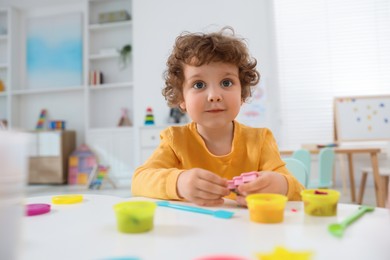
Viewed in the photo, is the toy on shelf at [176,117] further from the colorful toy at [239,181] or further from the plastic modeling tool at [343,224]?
the plastic modeling tool at [343,224]

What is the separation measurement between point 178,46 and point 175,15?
3.17 m

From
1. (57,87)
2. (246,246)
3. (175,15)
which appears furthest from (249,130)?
(57,87)

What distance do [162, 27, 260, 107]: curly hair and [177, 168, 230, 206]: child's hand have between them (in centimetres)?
42

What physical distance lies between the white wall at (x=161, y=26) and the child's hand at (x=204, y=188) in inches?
132

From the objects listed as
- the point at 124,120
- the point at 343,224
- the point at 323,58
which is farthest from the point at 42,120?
the point at 343,224

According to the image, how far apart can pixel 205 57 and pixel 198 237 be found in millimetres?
650

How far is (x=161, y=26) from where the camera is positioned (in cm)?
401

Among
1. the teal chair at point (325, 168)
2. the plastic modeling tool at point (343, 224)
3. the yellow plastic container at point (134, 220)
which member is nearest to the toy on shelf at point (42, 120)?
the teal chair at point (325, 168)

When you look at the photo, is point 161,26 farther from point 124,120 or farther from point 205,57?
point 205,57

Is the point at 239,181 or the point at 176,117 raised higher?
the point at 176,117

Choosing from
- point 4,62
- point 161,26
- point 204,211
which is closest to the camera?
point 204,211

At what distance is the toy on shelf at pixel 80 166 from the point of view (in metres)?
4.19

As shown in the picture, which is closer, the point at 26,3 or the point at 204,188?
the point at 204,188

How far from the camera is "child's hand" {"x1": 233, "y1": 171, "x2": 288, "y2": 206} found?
0.62 metres
